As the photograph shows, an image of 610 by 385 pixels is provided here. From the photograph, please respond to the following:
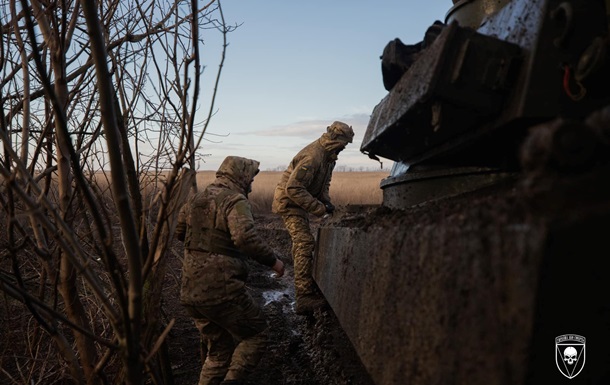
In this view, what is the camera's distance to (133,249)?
1498 mm

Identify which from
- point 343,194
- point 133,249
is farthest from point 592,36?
point 343,194

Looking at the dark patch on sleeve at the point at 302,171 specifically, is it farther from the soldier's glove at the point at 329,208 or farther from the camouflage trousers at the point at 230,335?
the camouflage trousers at the point at 230,335

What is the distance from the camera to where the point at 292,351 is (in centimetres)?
525

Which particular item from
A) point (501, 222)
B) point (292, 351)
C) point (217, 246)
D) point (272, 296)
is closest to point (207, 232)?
point (217, 246)

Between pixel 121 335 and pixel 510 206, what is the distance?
1249 mm

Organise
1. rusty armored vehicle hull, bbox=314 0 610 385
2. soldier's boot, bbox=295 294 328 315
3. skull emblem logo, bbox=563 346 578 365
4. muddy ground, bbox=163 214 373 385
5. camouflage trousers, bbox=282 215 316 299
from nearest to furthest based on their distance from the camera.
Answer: rusty armored vehicle hull, bbox=314 0 610 385
skull emblem logo, bbox=563 346 578 365
muddy ground, bbox=163 214 373 385
soldier's boot, bbox=295 294 328 315
camouflage trousers, bbox=282 215 316 299

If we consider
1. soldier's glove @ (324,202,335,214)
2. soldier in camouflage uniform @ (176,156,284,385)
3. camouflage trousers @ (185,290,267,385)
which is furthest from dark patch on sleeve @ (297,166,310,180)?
camouflage trousers @ (185,290,267,385)

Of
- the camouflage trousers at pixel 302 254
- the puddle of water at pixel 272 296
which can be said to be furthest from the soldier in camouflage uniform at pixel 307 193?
the puddle of water at pixel 272 296

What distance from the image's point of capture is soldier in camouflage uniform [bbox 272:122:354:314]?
6.46 m

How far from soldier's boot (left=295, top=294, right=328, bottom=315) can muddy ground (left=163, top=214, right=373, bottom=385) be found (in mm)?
96

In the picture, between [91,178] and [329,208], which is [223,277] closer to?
[91,178]

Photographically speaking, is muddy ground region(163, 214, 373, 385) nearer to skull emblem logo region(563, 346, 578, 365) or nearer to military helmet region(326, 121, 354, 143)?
skull emblem logo region(563, 346, 578, 365)

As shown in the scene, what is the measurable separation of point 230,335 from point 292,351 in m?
1.19

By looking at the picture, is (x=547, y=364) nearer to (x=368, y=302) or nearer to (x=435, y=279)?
(x=435, y=279)
